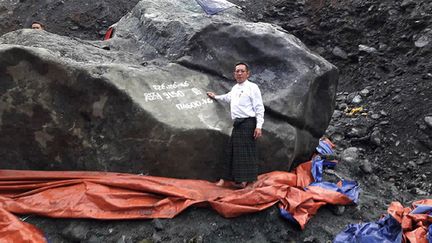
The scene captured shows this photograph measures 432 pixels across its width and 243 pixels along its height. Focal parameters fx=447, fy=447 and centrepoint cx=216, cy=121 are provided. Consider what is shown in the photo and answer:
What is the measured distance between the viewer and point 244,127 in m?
4.40

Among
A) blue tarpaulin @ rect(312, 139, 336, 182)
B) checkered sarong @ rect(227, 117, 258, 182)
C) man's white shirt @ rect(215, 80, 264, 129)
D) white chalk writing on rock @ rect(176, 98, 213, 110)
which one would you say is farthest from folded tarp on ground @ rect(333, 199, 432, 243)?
white chalk writing on rock @ rect(176, 98, 213, 110)

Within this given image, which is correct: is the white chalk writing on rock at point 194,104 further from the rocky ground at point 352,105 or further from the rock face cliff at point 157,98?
the rocky ground at point 352,105

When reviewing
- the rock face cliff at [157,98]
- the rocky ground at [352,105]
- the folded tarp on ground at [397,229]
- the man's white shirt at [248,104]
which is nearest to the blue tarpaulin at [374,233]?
the folded tarp on ground at [397,229]

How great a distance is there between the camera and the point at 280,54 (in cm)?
513

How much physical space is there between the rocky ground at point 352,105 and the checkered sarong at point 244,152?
1.39ft

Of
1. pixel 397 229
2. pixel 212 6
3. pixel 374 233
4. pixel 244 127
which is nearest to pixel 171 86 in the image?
pixel 244 127

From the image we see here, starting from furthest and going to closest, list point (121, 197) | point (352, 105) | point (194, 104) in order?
point (352, 105)
point (194, 104)
point (121, 197)

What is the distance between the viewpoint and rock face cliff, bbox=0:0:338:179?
4191 millimetres

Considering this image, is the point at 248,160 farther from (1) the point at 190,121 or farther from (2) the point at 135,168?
(2) the point at 135,168

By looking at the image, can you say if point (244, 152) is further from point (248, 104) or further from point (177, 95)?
point (177, 95)

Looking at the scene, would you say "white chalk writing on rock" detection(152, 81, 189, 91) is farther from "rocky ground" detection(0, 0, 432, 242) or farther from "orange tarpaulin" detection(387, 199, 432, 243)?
"orange tarpaulin" detection(387, 199, 432, 243)

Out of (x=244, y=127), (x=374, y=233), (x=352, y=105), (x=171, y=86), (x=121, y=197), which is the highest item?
(x=171, y=86)

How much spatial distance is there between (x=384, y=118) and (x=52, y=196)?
5371 millimetres

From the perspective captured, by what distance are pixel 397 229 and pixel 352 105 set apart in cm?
451
